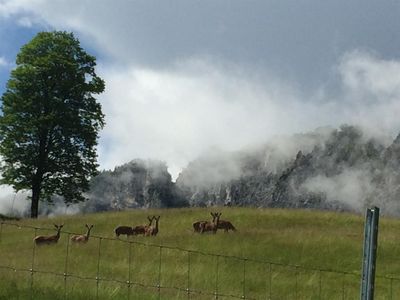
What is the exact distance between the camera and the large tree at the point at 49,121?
36219 millimetres

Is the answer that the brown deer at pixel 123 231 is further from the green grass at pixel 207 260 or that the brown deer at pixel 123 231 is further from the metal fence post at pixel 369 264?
the metal fence post at pixel 369 264

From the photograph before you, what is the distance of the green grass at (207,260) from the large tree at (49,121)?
9.22 m

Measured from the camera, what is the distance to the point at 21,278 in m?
12.4

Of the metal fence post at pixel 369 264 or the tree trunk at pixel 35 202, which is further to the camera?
the tree trunk at pixel 35 202

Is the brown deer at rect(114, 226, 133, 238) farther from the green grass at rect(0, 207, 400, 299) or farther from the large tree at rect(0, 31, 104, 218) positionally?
the large tree at rect(0, 31, 104, 218)

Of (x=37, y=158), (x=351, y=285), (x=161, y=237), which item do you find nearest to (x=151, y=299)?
(x=351, y=285)

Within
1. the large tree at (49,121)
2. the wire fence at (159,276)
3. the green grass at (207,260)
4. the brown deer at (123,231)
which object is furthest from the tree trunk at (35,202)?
the wire fence at (159,276)

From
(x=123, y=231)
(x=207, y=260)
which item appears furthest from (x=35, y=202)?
(x=207, y=260)

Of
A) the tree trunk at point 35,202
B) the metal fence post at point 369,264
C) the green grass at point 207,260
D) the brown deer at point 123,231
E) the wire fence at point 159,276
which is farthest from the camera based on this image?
the tree trunk at point 35,202

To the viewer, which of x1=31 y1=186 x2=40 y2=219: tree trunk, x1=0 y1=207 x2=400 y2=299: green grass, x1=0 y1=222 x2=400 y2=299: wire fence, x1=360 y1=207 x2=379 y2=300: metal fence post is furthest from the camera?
x1=31 y1=186 x2=40 y2=219: tree trunk

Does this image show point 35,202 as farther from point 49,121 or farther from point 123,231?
point 123,231

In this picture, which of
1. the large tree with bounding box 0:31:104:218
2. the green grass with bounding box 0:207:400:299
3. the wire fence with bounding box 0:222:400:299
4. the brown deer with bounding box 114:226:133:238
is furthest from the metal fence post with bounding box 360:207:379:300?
the large tree with bounding box 0:31:104:218

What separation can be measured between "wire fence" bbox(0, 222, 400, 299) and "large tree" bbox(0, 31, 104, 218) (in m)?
16.6

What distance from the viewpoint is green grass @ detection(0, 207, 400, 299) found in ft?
43.6
